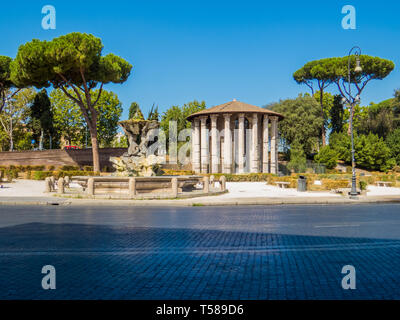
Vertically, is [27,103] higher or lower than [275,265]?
higher

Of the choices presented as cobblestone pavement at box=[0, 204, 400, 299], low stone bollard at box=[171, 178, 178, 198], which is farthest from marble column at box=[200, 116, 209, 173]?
cobblestone pavement at box=[0, 204, 400, 299]

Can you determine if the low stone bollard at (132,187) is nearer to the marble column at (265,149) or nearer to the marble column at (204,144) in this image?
the marble column at (204,144)

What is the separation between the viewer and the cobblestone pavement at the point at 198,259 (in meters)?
4.29

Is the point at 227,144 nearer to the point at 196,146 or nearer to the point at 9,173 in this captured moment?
the point at 196,146

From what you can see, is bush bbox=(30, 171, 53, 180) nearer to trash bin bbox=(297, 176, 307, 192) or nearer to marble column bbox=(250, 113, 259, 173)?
trash bin bbox=(297, 176, 307, 192)

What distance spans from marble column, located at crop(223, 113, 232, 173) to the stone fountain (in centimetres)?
2252

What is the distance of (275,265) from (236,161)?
41.7 meters

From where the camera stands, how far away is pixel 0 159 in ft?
136

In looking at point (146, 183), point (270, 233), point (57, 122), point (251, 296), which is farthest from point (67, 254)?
point (57, 122)

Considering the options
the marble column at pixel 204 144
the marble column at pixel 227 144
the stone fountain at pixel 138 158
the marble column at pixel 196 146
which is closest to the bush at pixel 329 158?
the marble column at pixel 227 144

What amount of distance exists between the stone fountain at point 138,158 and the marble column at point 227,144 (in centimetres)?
2252

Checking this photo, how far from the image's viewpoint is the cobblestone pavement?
14.1ft

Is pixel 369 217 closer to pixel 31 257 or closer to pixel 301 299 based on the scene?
pixel 301 299
